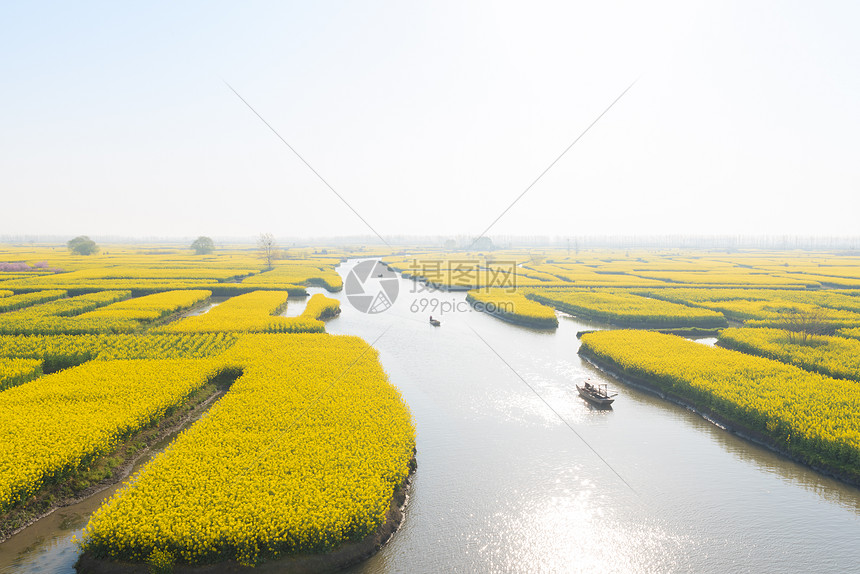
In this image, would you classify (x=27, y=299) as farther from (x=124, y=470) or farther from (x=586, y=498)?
(x=586, y=498)

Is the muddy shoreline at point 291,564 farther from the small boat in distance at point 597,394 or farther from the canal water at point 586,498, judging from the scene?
the small boat in distance at point 597,394

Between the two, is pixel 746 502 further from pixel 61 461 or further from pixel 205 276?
pixel 205 276

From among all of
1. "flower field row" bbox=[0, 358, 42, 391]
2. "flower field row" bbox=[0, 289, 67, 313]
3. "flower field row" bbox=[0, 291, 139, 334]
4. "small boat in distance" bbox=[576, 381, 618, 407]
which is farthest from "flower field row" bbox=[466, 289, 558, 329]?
"flower field row" bbox=[0, 289, 67, 313]

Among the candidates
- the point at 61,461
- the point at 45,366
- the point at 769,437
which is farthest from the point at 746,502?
the point at 45,366

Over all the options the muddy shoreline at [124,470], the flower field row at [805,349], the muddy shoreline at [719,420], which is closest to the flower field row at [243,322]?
the muddy shoreline at [124,470]

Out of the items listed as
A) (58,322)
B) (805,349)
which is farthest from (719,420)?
(58,322)

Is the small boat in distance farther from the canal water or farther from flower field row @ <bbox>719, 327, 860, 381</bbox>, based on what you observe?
flower field row @ <bbox>719, 327, 860, 381</bbox>
